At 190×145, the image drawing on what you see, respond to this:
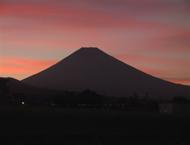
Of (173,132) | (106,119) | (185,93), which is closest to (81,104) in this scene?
(106,119)

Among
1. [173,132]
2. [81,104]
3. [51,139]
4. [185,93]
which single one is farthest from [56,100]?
[185,93]

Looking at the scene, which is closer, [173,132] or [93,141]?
[93,141]

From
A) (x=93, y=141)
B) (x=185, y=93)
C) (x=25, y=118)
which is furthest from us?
(x=185, y=93)

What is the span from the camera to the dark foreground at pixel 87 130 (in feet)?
122

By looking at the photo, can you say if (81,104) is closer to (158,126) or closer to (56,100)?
(56,100)

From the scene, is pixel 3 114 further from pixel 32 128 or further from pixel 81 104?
pixel 81 104

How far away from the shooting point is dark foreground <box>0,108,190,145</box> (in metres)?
37.2

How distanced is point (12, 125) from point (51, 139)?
893 cm

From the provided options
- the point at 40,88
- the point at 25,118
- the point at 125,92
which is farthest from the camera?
the point at 125,92

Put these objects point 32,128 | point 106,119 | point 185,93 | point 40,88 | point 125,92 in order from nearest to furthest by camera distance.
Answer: point 32,128, point 106,119, point 40,88, point 125,92, point 185,93

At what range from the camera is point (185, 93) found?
581 feet

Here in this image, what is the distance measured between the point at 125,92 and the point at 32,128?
113473 millimetres

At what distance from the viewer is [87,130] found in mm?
45844

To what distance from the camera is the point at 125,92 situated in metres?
158
